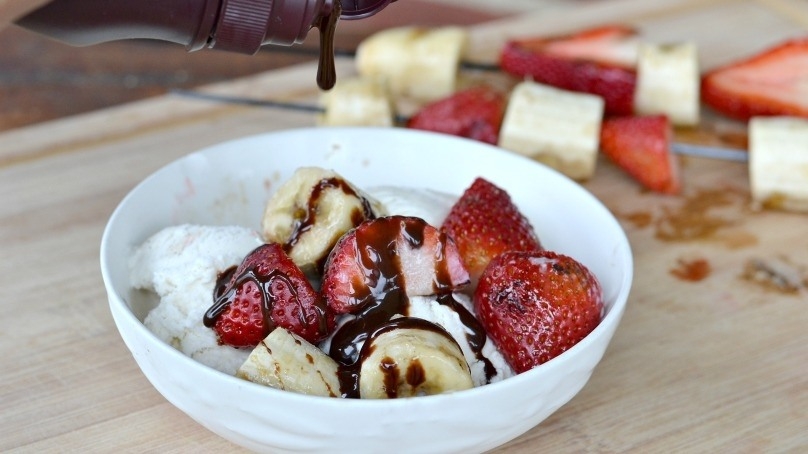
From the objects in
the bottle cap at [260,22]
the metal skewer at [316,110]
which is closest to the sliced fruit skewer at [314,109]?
the metal skewer at [316,110]

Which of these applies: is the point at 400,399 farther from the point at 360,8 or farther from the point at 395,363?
the point at 360,8

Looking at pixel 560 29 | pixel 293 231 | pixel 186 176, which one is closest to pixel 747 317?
pixel 293 231

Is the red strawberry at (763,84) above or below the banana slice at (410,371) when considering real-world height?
below

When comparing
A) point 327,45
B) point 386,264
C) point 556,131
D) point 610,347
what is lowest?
point 610,347

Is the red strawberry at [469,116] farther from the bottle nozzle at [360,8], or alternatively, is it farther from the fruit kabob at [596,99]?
the bottle nozzle at [360,8]

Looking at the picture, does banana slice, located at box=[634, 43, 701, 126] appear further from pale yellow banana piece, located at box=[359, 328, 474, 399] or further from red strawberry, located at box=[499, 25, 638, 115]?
pale yellow banana piece, located at box=[359, 328, 474, 399]

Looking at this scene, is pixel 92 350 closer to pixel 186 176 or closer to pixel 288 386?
pixel 186 176

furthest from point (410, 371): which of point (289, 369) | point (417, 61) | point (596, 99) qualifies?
point (417, 61)
